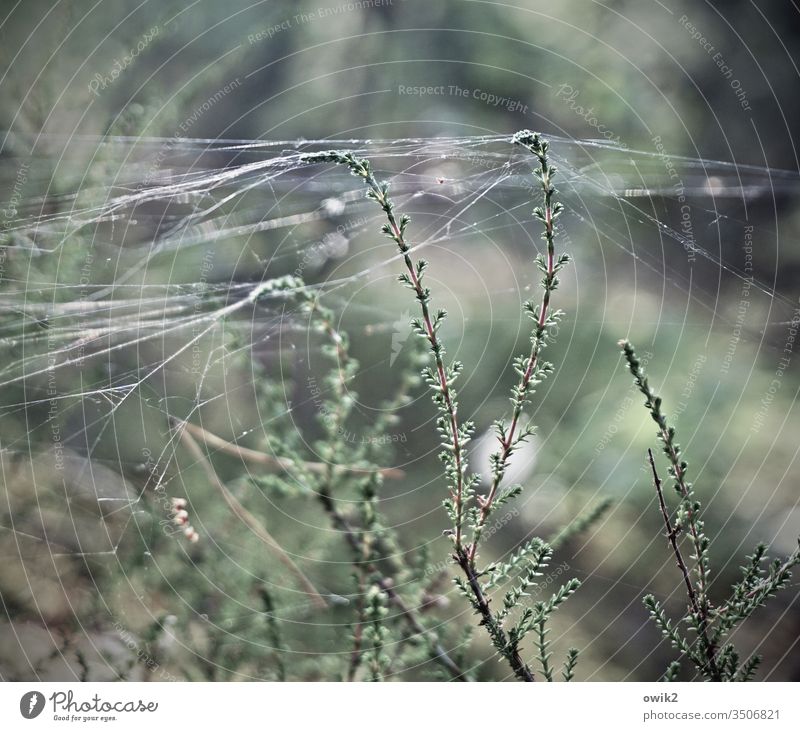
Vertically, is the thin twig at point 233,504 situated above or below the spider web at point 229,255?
below

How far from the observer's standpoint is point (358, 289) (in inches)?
29.9

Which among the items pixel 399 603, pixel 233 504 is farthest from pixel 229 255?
pixel 399 603

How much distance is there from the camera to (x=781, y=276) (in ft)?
2.49

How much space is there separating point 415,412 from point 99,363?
12.4 inches
